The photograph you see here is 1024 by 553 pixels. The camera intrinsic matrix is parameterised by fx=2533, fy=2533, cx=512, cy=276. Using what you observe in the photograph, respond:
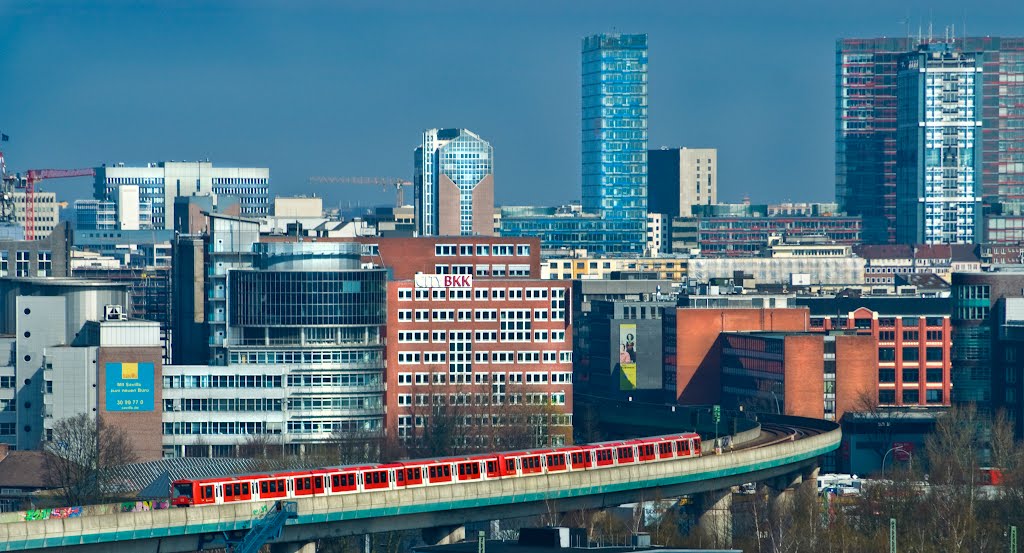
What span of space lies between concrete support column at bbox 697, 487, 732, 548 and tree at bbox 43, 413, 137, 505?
36556mm

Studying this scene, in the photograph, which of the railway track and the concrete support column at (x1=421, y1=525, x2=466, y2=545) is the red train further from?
the railway track

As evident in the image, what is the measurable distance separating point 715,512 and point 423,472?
92.1 ft

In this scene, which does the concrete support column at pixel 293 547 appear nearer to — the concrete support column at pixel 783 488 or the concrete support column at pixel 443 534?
the concrete support column at pixel 443 534

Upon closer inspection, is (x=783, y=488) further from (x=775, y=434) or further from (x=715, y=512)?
(x=715, y=512)

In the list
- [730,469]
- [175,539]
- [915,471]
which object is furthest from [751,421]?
[175,539]

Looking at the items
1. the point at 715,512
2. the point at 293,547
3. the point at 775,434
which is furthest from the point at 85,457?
the point at 293,547

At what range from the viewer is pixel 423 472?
404 feet

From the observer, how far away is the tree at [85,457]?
157250 millimetres

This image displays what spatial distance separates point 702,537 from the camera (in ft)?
430

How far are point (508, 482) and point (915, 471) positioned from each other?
47001 mm

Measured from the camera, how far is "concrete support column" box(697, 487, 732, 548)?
143 meters

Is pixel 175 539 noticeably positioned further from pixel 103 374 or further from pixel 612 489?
pixel 103 374

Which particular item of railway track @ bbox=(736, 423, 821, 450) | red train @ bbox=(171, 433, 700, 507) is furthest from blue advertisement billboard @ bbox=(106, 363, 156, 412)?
red train @ bbox=(171, 433, 700, 507)

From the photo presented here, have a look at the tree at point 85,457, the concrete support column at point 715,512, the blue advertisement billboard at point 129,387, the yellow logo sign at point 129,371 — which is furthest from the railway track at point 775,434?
the yellow logo sign at point 129,371
